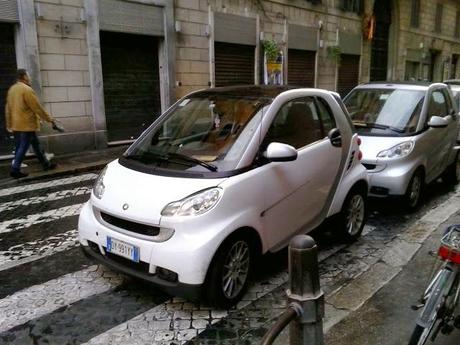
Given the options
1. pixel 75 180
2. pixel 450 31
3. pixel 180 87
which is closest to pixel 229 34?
pixel 180 87

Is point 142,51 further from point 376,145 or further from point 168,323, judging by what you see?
point 168,323

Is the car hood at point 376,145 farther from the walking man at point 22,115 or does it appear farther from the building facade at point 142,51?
the building facade at point 142,51

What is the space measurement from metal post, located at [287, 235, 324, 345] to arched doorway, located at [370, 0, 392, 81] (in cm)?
2354

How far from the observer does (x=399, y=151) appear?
6.09 m

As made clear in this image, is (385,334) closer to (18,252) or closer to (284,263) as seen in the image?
(284,263)

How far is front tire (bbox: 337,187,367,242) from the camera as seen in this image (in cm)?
488

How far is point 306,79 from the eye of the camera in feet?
61.9

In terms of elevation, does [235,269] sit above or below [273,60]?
below

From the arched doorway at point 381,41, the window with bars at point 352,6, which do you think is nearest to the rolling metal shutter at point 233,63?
the window with bars at point 352,6

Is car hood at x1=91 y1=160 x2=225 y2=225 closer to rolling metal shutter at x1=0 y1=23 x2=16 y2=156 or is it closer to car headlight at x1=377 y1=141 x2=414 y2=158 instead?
car headlight at x1=377 y1=141 x2=414 y2=158

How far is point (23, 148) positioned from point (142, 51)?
203 inches

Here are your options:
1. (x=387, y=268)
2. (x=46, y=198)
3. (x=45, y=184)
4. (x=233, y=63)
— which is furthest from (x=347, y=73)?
(x=387, y=268)

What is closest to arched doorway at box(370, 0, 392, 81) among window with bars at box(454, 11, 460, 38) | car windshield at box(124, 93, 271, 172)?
window with bars at box(454, 11, 460, 38)

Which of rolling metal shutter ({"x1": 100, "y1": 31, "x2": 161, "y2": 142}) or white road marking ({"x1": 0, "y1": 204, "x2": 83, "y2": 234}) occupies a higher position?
rolling metal shutter ({"x1": 100, "y1": 31, "x2": 161, "y2": 142})
